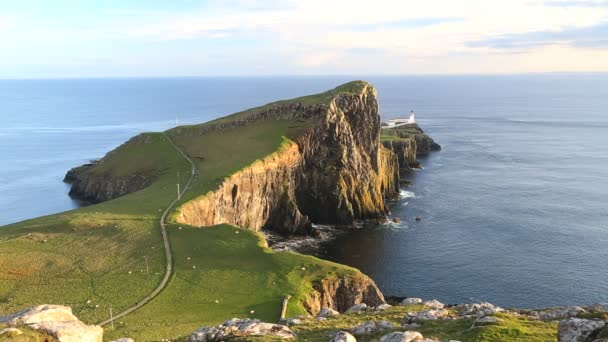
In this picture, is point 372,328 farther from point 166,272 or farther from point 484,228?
point 484,228

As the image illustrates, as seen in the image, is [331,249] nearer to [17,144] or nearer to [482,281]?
[482,281]

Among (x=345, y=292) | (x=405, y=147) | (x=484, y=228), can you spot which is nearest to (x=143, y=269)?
(x=345, y=292)

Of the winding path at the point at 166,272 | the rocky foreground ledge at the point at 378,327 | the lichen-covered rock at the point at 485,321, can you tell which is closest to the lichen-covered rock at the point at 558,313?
the rocky foreground ledge at the point at 378,327

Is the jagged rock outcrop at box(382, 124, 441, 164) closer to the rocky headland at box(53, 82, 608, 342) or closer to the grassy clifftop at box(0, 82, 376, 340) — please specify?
the rocky headland at box(53, 82, 608, 342)

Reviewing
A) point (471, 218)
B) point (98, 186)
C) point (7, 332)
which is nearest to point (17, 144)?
point (98, 186)

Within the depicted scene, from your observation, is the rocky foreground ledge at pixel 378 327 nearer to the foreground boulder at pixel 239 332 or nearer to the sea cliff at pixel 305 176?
the foreground boulder at pixel 239 332

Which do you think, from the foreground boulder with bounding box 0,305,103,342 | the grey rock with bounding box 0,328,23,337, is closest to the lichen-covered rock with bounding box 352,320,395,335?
the foreground boulder with bounding box 0,305,103,342

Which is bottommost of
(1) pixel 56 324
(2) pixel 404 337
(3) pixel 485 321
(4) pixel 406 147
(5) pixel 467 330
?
(4) pixel 406 147
